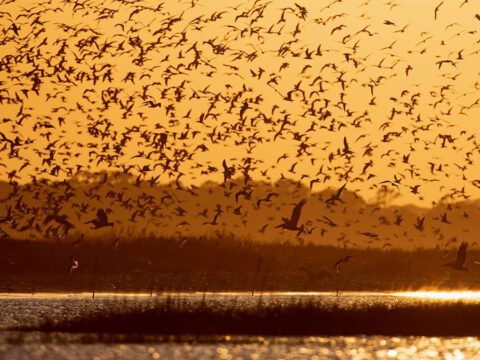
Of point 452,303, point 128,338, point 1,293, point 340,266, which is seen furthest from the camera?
point 340,266

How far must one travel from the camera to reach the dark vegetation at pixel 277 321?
49.3 metres

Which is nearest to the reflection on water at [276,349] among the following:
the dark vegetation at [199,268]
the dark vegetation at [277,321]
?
the dark vegetation at [277,321]

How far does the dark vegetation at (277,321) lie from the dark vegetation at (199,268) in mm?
17281

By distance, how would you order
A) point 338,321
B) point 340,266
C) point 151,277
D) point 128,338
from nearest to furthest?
1. point 128,338
2. point 338,321
3. point 151,277
4. point 340,266

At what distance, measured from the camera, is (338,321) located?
51125mm

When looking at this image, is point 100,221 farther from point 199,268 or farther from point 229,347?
point 199,268

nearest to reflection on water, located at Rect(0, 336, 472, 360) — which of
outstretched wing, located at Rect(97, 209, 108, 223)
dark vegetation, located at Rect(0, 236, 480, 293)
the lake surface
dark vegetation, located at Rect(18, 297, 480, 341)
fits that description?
the lake surface

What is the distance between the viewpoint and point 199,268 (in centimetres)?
7725

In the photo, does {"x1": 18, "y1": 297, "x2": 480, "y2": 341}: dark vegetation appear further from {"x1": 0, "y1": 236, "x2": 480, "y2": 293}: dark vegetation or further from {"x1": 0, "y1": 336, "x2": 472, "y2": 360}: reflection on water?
{"x1": 0, "y1": 236, "x2": 480, "y2": 293}: dark vegetation

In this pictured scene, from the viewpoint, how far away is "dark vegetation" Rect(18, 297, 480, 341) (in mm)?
49344

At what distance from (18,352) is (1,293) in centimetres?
2099

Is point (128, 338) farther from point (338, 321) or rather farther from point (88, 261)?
point (88, 261)

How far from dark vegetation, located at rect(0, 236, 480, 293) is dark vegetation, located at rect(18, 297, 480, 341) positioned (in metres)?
17.3

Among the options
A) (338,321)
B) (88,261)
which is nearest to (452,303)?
(338,321)
